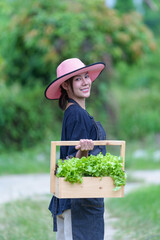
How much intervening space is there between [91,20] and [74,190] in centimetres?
1118

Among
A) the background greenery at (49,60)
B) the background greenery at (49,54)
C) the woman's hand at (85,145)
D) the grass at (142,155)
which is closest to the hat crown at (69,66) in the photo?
the woman's hand at (85,145)

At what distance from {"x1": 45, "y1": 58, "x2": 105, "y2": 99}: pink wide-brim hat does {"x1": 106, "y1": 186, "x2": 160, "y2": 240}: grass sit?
2.52 m

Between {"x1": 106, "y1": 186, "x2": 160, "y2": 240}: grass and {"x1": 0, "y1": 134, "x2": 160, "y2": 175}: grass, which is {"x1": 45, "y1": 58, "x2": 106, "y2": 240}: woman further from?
{"x1": 0, "y1": 134, "x2": 160, "y2": 175}: grass

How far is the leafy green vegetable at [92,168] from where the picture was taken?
3312 millimetres

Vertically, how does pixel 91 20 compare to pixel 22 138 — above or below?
above

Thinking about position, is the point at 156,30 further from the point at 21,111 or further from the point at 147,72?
the point at 21,111

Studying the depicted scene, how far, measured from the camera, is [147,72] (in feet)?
93.6

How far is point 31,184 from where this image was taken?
983cm

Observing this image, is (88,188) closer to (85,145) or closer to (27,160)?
(85,145)

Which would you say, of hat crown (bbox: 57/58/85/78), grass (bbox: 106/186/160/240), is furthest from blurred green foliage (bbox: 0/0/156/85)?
hat crown (bbox: 57/58/85/78)

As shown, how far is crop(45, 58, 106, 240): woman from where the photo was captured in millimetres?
3588

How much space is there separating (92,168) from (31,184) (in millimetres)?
6619

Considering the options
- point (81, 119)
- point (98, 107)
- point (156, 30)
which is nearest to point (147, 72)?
point (156, 30)

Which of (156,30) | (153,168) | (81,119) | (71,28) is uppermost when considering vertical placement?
(156,30)
